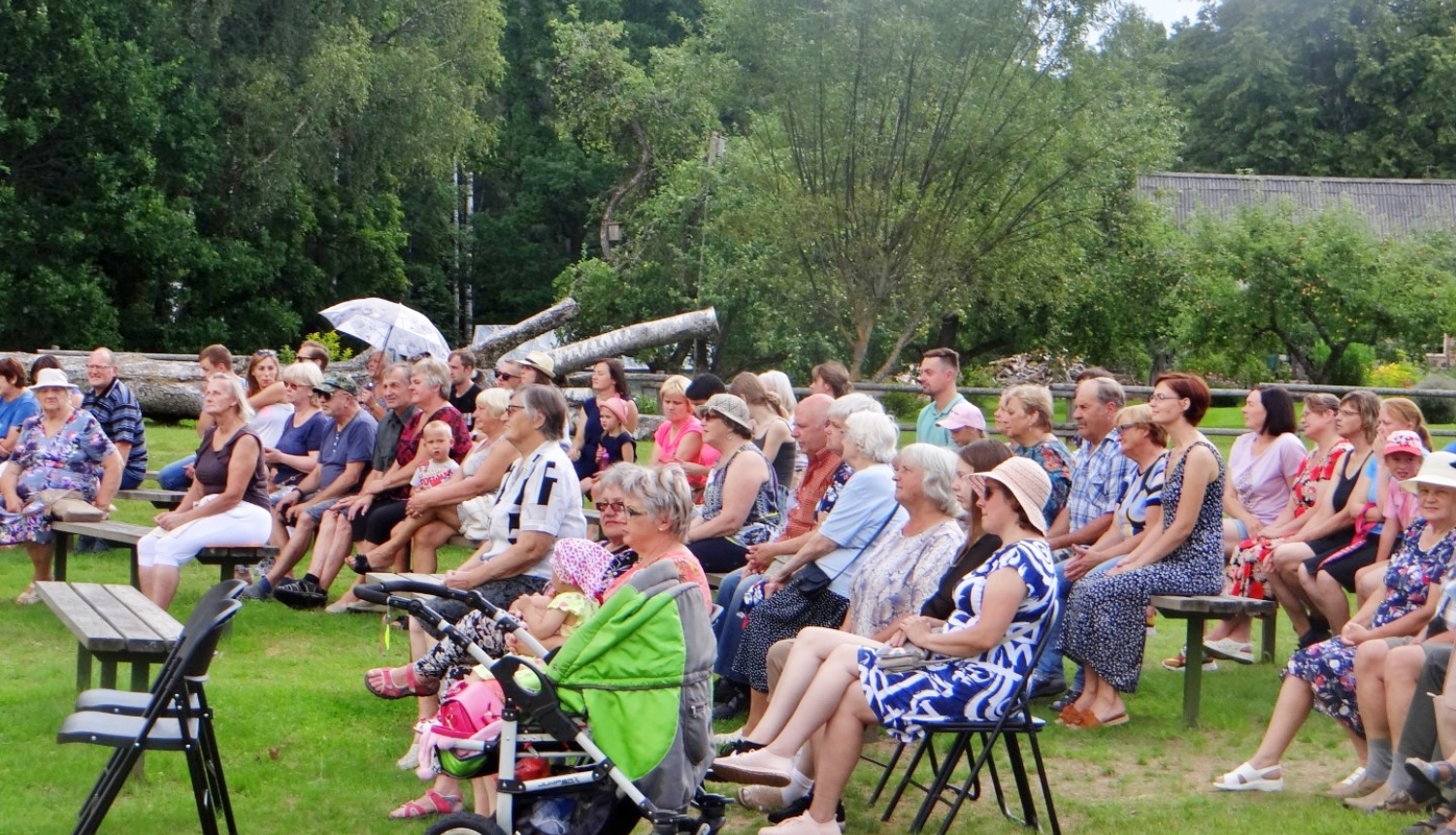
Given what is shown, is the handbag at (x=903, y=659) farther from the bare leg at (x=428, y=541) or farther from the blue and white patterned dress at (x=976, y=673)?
the bare leg at (x=428, y=541)

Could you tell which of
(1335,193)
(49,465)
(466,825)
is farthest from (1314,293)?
(466,825)

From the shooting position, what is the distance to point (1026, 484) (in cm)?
558

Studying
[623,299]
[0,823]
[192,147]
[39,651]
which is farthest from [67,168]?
[0,823]

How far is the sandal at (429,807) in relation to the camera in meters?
5.77

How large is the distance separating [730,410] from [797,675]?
1932 millimetres

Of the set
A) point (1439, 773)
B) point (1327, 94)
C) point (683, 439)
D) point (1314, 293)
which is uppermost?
point (1327, 94)

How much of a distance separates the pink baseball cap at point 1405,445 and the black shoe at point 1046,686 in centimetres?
204

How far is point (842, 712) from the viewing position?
5.45 metres

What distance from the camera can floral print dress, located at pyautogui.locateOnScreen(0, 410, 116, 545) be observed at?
31.3 feet

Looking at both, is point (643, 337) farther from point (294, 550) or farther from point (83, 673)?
point (83, 673)

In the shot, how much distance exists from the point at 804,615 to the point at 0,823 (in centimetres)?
313

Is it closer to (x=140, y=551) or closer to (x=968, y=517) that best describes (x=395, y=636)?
(x=140, y=551)

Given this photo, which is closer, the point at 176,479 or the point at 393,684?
the point at 393,684

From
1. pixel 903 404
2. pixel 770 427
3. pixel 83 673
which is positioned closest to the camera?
pixel 83 673
